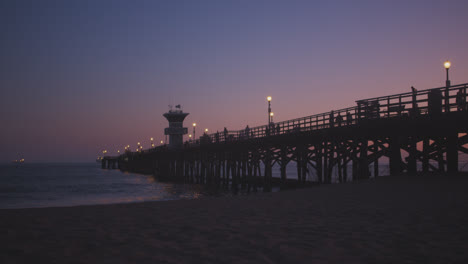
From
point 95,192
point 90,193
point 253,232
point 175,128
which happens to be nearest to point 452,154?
Result: point 253,232

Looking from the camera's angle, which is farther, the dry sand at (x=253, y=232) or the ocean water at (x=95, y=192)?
the ocean water at (x=95, y=192)

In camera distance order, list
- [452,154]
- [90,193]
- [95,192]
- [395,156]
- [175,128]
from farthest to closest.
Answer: [175,128] → [95,192] → [90,193] → [395,156] → [452,154]

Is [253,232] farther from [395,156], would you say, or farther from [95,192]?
[95,192]

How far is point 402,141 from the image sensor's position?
15.1m

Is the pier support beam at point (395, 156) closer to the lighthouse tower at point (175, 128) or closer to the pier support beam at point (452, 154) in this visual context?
the pier support beam at point (452, 154)

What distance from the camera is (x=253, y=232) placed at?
19.6 ft

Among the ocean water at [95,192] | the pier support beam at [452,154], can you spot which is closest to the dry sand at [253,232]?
the pier support beam at [452,154]

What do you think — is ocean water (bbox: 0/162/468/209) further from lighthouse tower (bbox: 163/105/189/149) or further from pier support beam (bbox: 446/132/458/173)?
lighthouse tower (bbox: 163/105/189/149)

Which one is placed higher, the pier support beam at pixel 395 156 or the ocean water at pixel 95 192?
the pier support beam at pixel 395 156

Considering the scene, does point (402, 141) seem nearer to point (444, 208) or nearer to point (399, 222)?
point (444, 208)

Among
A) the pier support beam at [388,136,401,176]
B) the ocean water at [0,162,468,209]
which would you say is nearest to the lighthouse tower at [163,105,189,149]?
the ocean water at [0,162,468,209]

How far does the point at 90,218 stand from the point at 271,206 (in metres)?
4.40

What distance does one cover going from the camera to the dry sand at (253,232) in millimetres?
4684

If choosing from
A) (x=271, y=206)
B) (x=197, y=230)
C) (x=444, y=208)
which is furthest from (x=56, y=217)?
(x=444, y=208)
